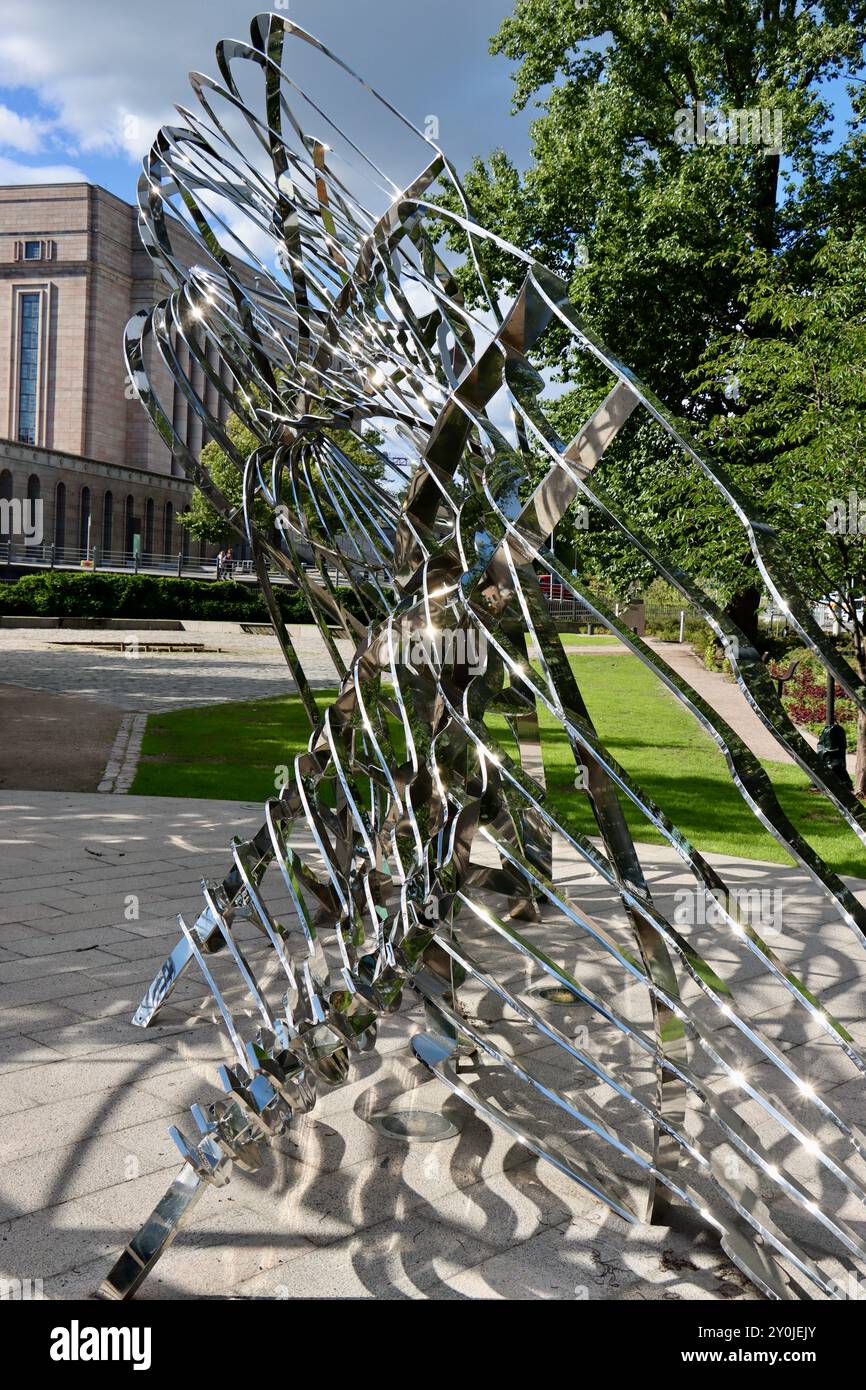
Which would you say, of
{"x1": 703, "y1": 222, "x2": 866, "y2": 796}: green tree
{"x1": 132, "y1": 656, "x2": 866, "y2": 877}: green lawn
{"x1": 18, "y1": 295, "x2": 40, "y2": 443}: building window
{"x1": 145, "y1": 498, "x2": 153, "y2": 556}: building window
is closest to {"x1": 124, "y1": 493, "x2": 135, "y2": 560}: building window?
{"x1": 145, "y1": 498, "x2": 153, "y2": 556}: building window

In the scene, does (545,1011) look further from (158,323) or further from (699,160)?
(699,160)

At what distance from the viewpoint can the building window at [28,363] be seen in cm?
6625

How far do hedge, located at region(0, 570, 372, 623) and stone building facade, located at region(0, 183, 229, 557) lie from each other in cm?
2771

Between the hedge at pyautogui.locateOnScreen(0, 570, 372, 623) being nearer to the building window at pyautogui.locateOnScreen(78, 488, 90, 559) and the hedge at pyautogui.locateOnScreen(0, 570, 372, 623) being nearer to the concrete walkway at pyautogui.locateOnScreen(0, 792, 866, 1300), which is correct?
the concrete walkway at pyautogui.locateOnScreen(0, 792, 866, 1300)

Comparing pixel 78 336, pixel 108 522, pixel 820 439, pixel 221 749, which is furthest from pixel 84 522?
pixel 820 439

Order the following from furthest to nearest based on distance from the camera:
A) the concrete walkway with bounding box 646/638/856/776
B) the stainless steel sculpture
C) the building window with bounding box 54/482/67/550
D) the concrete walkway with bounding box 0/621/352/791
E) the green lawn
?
the building window with bounding box 54/482/67/550
the concrete walkway with bounding box 646/638/856/776
the concrete walkway with bounding box 0/621/352/791
the green lawn
the stainless steel sculpture

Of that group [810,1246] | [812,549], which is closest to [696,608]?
[810,1246]

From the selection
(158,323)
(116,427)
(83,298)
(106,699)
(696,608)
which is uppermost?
(83,298)

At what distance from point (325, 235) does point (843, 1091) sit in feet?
12.5

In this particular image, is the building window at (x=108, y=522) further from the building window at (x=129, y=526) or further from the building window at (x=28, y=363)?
the building window at (x=28, y=363)

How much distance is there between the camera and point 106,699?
1619 centimetres

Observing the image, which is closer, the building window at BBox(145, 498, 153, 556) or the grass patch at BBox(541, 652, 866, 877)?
the grass patch at BBox(541, 652, 866, 877)

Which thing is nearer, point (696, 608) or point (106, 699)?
point (696, 608)

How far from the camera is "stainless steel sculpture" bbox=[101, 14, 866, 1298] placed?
2752 millimetres
